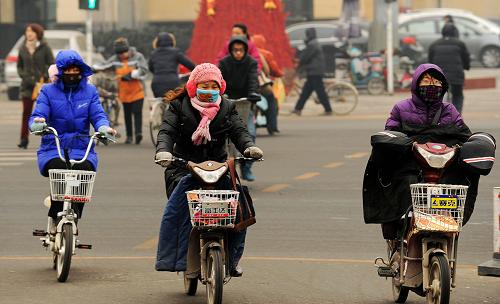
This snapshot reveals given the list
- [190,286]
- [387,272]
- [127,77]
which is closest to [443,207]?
[387,272]

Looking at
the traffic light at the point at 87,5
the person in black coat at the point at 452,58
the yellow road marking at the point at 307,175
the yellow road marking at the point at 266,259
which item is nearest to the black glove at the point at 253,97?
the yellow road marking at the point at 307,175

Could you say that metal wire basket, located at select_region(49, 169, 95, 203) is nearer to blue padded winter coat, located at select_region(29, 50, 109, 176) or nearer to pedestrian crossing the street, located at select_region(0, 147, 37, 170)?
blue padded winter coat, located at select_region(29, 50, 109, 176)

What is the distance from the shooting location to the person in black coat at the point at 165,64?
70.4 feet

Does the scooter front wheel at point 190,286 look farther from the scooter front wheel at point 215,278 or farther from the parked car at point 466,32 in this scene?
the parked car at point 466,32

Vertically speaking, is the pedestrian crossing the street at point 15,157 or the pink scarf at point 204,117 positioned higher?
the pink scarf at point 204,117

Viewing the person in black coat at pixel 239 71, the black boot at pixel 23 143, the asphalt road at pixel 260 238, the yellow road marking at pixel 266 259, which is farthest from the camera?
the black boot at pixel 23 143

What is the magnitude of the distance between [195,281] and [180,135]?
92 cm

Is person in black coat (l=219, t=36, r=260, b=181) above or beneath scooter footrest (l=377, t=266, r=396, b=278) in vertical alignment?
above

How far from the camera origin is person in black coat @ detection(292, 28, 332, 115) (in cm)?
2770

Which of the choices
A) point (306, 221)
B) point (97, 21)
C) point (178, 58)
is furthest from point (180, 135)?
point (97, 21)

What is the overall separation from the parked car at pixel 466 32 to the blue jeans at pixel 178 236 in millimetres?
35067

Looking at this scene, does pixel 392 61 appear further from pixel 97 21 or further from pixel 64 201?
pixel 64 201

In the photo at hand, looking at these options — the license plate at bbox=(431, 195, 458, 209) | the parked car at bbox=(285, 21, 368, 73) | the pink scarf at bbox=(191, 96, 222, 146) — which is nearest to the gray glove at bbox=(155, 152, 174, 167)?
the pink scarf at bbox=(191, 96, 222, 146)

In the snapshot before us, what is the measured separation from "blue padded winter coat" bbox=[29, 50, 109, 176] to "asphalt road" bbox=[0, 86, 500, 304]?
0.87 meters
